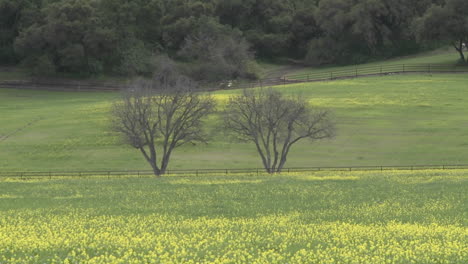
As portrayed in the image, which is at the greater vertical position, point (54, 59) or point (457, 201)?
point (54, 59)

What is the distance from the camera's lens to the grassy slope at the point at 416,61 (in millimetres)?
116688

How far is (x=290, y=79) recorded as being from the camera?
4405 inches

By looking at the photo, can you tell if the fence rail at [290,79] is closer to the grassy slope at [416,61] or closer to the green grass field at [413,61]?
the green grass field at [413,61]

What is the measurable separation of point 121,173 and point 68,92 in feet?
226

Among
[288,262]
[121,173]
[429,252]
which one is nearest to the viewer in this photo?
[288,262]

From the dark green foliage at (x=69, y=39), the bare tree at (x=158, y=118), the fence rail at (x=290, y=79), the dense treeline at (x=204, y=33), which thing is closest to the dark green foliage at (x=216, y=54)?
the dense treeline at (x=204, y=33)

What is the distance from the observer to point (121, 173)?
178 ft

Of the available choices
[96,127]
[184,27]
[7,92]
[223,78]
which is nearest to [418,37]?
[223,78]

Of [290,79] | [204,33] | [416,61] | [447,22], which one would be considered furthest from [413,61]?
[204,33]

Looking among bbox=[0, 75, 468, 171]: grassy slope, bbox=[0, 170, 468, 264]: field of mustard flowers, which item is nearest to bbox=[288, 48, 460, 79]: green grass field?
bbox=[0, 75, 468, 171]: grassy slope

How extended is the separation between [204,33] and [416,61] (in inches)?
1543

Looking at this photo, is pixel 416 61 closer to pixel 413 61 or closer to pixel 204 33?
pixel 413 61

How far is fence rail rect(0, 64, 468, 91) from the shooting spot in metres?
108

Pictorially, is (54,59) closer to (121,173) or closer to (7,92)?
(7,92)
